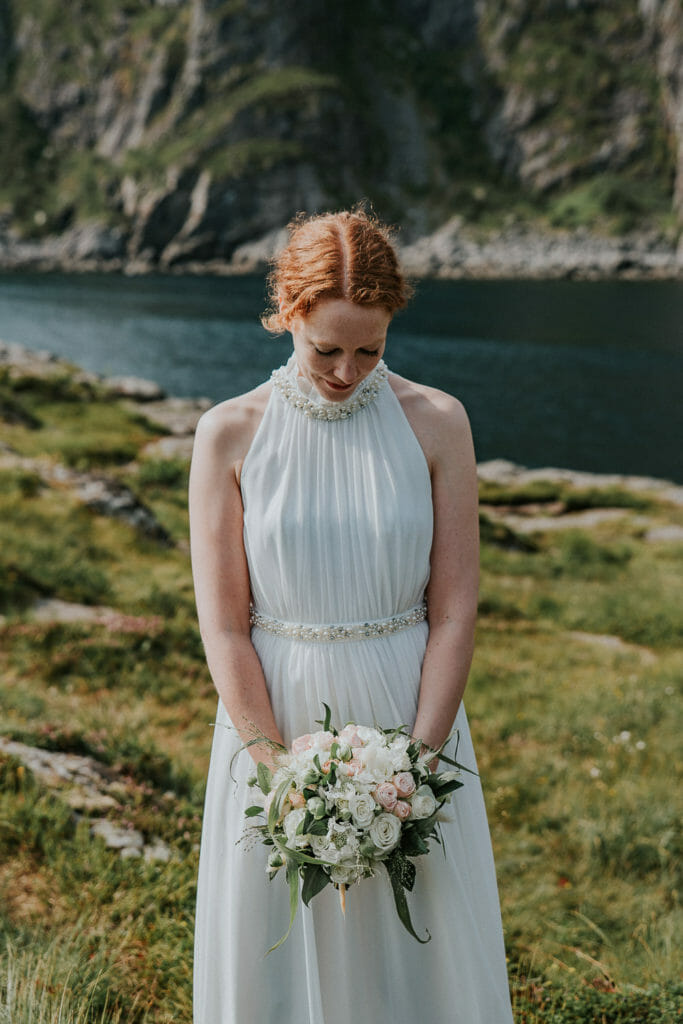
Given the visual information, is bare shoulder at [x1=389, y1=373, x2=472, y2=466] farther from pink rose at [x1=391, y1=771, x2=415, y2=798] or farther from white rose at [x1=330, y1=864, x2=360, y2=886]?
white rose at [x1=330, y1=864, x2=360, y2=886]

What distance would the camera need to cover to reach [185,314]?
7050 cm

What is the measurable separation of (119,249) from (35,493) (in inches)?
4998

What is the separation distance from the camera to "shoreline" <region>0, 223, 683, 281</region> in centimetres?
11125

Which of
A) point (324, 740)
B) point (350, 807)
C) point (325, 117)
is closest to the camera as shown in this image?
point (350, 807)

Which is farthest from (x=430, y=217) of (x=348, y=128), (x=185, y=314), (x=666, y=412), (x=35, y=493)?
(x=35, y=493)

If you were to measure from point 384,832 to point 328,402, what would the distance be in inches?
49.4

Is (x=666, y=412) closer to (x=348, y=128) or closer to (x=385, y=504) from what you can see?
(x=385, y=504)

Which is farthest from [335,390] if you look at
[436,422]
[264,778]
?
[264,778]

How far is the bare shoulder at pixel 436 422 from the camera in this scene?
8.91ft

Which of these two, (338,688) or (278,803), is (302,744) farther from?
(338,688)

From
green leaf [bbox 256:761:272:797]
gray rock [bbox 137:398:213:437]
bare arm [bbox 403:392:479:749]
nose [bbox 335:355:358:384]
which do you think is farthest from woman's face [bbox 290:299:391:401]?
gray rock [bbox 137:398:213:437]

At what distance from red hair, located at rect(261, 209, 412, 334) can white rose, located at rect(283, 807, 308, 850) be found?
4.39ft

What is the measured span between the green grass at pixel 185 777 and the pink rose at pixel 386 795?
5.04ft

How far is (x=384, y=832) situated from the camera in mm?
2213
